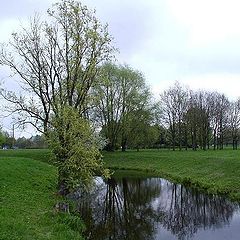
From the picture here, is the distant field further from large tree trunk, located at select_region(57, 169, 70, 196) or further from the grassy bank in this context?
large tree trunk, located at select_region(57, 169, 70, 196)

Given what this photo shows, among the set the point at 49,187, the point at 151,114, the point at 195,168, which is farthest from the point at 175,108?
the point at 49,187

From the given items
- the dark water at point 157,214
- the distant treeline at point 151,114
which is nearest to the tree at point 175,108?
the distant treeline at point 151,114

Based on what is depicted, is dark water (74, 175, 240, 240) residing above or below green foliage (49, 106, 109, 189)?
below

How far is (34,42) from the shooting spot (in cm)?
2545

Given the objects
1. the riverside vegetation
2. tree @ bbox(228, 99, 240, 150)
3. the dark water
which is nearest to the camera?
the riverside vegetation

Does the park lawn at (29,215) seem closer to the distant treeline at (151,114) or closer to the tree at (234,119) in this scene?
the distant treeline at (151,114)

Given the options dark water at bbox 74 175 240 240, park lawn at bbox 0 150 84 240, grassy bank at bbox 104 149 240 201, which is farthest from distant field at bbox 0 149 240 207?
park lawn at bbox 0 150 84 240

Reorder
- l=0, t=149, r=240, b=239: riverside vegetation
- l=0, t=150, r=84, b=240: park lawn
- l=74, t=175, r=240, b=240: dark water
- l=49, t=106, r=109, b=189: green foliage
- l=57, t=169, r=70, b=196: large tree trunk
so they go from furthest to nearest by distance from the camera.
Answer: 1. l=57, t=169, r=70, b=196: large tree trunk
2. l=49, t=106, r=109, b=189: green foliage
3. l=74, t=175, r=240, b=240: dark water
4. l=0, t=149, r=240, b=239: riverside vegetation
5. l=0, t=150, r=84, b=240: park lawn

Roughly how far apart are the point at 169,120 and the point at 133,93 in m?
21.3

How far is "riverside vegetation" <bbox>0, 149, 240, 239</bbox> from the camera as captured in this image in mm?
14484

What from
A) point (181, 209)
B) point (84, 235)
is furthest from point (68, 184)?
point (181, 209)

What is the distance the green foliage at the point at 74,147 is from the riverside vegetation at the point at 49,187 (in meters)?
2.06

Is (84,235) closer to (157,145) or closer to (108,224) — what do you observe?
(108,224)

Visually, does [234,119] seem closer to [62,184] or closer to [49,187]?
[49,187]
